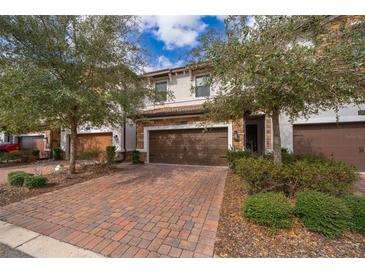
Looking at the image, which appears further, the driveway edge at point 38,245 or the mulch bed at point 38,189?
the mulch bed at point 38,189

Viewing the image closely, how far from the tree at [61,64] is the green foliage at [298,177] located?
5.27 m

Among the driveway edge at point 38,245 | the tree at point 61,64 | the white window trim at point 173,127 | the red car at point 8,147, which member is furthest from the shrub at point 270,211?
the red car at point 8,147

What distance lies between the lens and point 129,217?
13.1ft

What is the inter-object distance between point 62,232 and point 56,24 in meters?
6.34

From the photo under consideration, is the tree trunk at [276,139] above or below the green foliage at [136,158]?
above

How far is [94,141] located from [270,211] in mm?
13616

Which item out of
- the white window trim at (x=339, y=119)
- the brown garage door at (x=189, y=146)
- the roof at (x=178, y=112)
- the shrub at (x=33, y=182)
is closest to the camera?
the shrub at (x=33, y=182)

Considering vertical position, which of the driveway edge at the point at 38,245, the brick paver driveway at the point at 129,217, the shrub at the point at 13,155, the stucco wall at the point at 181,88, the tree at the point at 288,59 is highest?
the stucco wall at the point at 181,88

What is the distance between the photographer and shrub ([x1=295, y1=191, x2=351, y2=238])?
10.4ft

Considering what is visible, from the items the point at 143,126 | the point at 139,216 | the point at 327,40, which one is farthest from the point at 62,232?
the point at 143,126

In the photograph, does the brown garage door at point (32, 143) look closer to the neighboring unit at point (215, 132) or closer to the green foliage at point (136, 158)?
the green foliage at point (136, 158)

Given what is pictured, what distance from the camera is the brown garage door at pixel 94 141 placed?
1352 centimetres

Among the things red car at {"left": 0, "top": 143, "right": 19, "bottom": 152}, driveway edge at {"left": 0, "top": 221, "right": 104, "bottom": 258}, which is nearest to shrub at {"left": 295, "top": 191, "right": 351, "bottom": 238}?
driveway edge at {"left": 0, "top": 221, "right": 104, "bottom": 258}

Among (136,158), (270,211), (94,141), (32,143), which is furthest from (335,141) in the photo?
(32,143)
